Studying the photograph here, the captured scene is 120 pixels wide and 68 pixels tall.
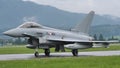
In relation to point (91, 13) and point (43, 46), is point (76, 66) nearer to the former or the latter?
point (43, 46)

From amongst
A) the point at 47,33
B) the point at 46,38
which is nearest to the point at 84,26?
the point at 47,33

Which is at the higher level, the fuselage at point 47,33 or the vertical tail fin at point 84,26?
the vertical tail fin at point 84,26

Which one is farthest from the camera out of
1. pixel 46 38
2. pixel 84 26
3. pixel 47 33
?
pixel 84 26

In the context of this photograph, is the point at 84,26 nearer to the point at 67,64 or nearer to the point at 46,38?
the point at 46,38

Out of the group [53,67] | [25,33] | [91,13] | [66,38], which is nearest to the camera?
[53,67]

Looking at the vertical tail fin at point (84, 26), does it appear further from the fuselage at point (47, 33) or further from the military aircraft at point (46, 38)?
the military aircraft at point (46, 38)

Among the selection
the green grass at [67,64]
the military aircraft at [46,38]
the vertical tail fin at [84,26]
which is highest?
the vertical tail fin at [84,26]

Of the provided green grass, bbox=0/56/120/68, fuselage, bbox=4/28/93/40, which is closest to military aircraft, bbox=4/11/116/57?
fuselage, bbox=4/28/93/40

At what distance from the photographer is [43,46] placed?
3194 cm

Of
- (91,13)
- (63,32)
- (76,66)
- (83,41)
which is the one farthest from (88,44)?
(76,66)

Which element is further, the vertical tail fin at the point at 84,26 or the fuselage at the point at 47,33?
the vertical tail fin at the point at 84,26

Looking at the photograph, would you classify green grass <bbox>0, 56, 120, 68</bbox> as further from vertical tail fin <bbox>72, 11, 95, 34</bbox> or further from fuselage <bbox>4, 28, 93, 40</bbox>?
vertical tail fin <bbox>72, 11, 95, 34</bbox>

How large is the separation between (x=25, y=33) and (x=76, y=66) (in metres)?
14.7

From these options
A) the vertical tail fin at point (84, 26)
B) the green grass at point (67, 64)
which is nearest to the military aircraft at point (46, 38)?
the vertical tail fin at point (84, 26)
